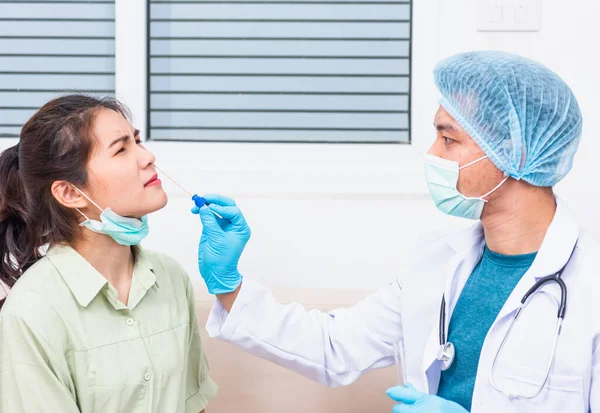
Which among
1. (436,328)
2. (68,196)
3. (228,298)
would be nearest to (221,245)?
(228,298)

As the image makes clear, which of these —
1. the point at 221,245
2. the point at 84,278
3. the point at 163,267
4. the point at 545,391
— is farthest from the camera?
the point at 163,267

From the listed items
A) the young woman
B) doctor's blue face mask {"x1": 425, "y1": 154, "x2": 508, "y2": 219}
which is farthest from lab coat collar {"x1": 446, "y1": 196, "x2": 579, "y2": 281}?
the young woman

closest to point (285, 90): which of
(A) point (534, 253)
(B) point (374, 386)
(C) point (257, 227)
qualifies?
(C) point (257, 227)

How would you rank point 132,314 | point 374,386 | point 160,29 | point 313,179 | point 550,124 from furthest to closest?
point 160,29 < point 313,179 < point 374,386 < point 132,314 < point 550,124

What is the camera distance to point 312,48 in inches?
95.4

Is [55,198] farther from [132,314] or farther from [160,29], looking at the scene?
[160,29]

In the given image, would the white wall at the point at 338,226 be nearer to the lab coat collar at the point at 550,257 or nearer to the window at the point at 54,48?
the window at the point at 54,48

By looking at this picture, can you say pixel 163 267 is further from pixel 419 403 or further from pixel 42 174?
pixel 419 403

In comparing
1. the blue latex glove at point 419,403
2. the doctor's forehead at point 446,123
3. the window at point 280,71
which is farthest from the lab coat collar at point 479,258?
the window at point 280,71

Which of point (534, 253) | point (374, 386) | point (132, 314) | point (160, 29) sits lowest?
point (374, 386)

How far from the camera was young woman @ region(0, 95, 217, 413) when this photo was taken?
1351 millimetres

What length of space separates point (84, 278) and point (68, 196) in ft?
0.60

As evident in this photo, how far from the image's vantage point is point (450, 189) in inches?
57.6

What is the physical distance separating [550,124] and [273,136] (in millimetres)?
1221
